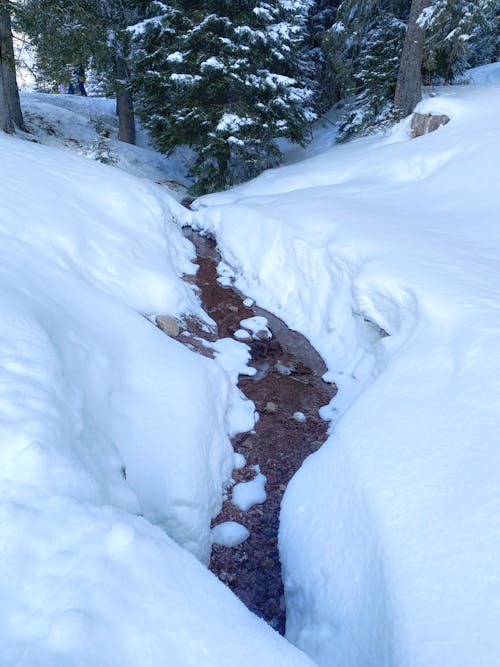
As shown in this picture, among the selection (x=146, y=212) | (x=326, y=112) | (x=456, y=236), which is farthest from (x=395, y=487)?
(x=326, y=112)

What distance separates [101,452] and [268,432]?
236 centimetres

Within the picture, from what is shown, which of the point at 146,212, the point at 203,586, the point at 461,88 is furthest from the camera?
the point at 461,88

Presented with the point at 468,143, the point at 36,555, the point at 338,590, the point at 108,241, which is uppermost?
the point at 468,143

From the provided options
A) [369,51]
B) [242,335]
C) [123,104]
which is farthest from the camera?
Result: [123,104]

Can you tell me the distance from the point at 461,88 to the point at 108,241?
39.9 ft

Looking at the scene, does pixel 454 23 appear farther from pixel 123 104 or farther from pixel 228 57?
pixel 123 104

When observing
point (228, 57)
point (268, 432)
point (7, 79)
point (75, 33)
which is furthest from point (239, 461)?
point (7, 79)

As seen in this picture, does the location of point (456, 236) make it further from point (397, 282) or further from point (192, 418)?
point (192, 418)

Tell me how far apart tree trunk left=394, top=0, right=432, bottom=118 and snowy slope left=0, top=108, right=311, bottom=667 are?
8.82 meters

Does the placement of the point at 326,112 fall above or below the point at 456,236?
above

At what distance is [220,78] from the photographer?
10.4 meters

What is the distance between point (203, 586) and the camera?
1.64m

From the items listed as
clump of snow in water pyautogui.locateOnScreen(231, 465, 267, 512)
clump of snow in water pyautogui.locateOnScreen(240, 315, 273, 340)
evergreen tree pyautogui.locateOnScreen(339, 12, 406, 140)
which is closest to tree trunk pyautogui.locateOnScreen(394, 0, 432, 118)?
evergreen tree pyautogui.locateOnScreen(339, 12, 406, 140)

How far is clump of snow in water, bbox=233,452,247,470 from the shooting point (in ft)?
12.9
